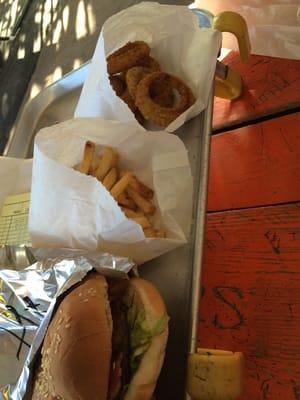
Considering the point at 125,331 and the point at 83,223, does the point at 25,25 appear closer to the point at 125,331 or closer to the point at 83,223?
the point at 83,223

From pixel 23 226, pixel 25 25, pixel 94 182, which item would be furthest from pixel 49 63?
pixel 94 182

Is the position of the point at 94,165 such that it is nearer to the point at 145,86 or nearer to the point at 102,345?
the point at 145,86

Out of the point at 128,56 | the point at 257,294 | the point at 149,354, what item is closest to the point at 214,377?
the point at 149,354

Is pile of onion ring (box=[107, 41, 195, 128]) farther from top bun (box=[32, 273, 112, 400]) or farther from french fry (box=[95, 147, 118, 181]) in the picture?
top bun (box=[32, 273, 112, 400])

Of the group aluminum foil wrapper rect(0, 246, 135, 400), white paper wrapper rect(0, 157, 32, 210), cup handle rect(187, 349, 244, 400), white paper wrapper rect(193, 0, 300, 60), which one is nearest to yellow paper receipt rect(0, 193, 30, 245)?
white paper wrapper rect(0, 157, 32, 210)

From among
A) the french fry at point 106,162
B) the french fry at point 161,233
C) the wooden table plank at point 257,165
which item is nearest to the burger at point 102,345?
the french fry at point 161,233

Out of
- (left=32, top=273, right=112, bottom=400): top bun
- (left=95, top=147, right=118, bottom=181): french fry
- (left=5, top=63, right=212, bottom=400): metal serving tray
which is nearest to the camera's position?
(left=32, top=273, right=112, bottom=400): top bun
